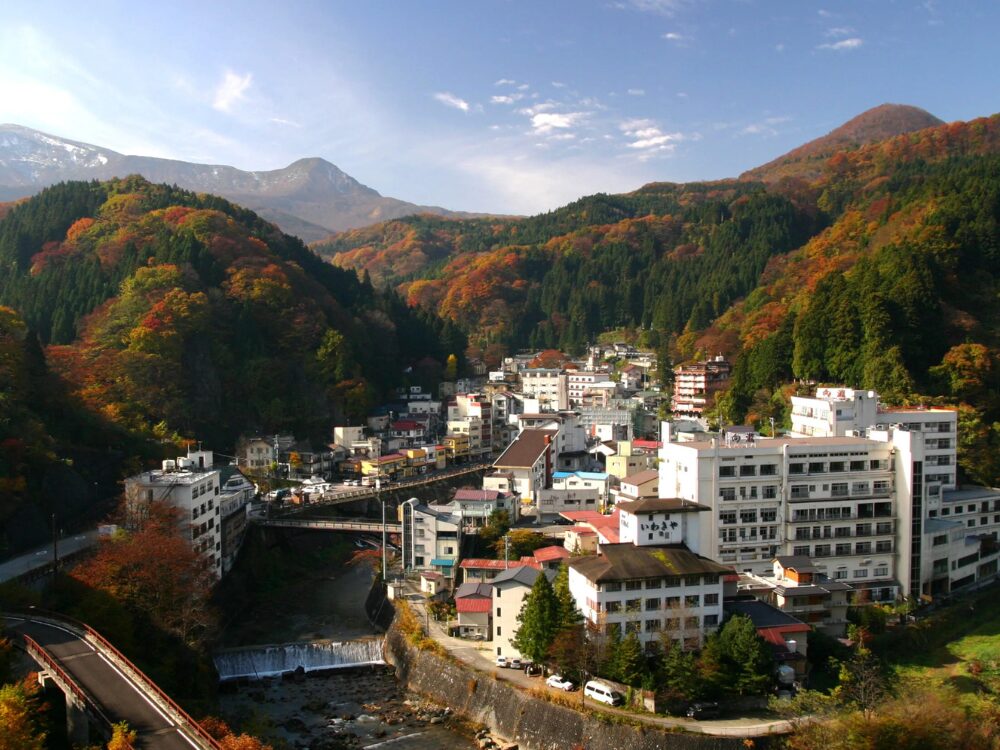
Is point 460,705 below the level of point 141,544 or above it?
below

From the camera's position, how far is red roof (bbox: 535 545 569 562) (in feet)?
72.9

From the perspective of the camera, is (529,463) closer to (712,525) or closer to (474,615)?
(712,525)

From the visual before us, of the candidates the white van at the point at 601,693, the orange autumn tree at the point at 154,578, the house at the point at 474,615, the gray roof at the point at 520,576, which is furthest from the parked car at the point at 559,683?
the orange autumn tree at the point at 154,578

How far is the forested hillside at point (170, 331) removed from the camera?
28344mm

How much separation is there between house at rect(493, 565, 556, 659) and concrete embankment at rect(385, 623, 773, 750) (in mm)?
1218

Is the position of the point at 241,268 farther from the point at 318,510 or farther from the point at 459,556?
the point at 459,556

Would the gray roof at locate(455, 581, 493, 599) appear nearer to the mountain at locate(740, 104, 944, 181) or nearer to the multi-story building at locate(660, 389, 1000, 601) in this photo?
the multi-story building at locate(660, 389, 1000, 601)

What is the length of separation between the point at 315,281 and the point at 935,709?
44286 millimetres

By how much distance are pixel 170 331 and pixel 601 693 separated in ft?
94.4

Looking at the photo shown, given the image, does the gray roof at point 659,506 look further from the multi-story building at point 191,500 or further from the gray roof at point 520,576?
the multi-story building at point 191,500

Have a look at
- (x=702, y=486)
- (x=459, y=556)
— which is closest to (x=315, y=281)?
(x=459, y=556)

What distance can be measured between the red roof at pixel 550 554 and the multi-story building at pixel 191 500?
910 centimetres

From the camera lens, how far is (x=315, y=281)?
52.0 metres

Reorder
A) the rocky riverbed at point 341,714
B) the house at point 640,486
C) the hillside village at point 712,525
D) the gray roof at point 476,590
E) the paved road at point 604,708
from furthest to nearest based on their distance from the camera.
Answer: the house at point 640,486 → the gray roof at point 476,590 → the hillside village at point 712,525 → the rocky riverbed at point 341,714 → the paved road at point 604,708
